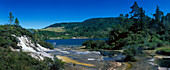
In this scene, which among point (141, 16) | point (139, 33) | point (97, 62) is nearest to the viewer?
point (97, 62)

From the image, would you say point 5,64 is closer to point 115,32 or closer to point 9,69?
point 9,69

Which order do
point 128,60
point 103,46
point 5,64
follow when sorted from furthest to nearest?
point 103,46 < point 128,60 < point 5,64

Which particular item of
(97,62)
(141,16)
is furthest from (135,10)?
(97,62)

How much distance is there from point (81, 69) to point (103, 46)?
5451 centimetres

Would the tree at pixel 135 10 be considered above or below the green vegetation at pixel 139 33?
above

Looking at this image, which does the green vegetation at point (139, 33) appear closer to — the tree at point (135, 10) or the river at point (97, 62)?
the tree at point (135, 10)

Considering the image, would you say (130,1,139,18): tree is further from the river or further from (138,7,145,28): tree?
the river

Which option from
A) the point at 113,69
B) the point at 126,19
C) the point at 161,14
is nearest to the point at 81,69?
the point at 113,69

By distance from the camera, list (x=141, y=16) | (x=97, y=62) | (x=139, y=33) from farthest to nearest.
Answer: (x=141, y=16), (x=139, y=33), (x=97, y=62)

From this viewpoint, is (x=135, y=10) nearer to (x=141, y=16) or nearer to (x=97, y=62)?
(x=141, y=16)

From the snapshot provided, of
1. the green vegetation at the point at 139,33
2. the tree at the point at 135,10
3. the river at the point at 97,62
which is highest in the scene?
the tree at the point at 135,10

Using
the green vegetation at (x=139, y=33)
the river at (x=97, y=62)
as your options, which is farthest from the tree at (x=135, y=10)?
the river at (x=97, y=62)

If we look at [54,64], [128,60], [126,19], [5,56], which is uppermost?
[126,19]

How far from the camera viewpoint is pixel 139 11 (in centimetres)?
9138
